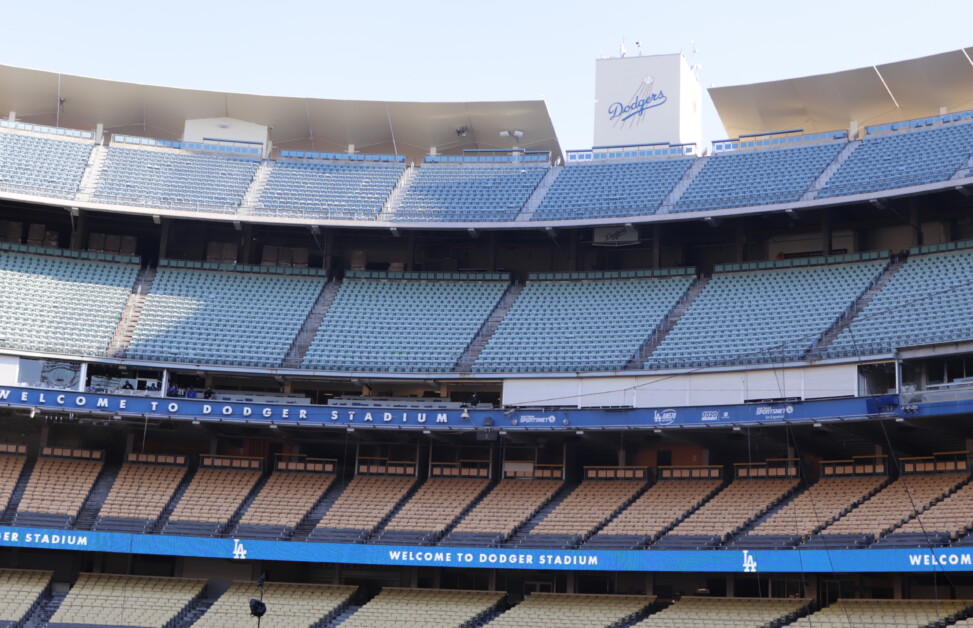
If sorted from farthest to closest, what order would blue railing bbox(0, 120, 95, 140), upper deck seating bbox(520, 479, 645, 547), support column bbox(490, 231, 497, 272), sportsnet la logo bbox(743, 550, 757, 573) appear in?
1. blue railing bbox(0, 120, 95, 140)
2. support column bbox(490, 231, 497, 272)
3. upper deck seating bbox(520, 479, 645, 547)
4. sportsnet la logo bbox(743, 550, 757, 573)

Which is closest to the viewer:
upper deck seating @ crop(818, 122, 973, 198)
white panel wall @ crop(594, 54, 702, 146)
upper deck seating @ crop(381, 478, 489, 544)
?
upper deck seating @ crop(381, 478, 489, 544)

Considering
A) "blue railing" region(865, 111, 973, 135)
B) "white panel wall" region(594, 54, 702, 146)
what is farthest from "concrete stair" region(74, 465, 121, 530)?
"blue railing" region(865, 111, 973, 135)

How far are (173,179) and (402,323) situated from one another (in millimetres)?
13837

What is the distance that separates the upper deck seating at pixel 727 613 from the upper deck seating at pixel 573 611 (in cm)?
126

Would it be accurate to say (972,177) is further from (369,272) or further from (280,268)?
(280,268)

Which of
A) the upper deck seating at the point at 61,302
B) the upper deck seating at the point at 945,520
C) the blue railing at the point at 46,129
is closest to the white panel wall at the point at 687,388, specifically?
the upper deck seating at the point at 945,520

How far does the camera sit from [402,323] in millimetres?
51250

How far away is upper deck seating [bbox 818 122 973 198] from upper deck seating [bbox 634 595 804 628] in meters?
18.6

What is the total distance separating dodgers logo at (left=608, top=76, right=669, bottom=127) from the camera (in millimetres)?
57406

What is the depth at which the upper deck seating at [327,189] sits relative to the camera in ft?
177

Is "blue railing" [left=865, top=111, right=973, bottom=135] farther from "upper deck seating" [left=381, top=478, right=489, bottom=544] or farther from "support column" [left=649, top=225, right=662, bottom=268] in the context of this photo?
"upper deck seating" [left=381, top=478, right=489, bottom=544]

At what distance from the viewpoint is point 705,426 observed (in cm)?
4100

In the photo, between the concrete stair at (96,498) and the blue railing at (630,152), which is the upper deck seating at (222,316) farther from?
the blue railing at (630,152)

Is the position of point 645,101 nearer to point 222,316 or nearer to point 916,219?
point 916,219
